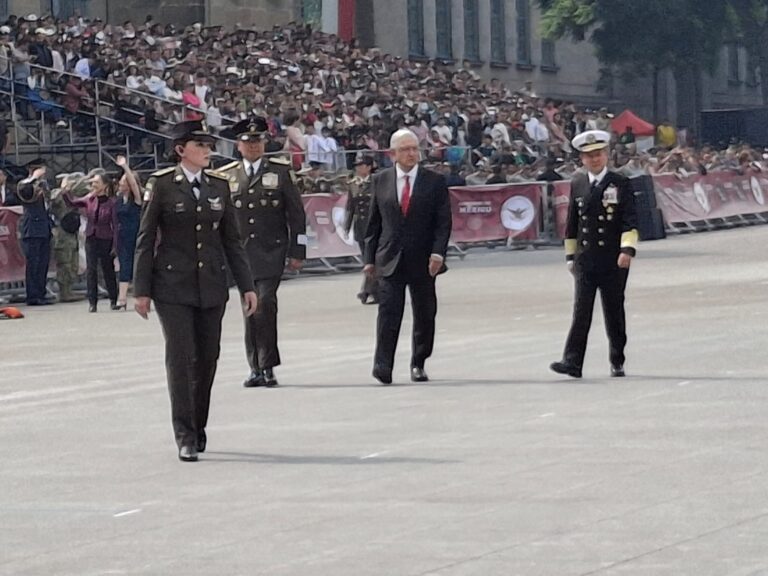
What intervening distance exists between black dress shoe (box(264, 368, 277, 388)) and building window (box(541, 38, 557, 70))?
199ft

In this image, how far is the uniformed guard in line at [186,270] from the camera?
11.0m

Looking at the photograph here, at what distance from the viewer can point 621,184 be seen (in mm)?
14602

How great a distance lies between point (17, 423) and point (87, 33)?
2488 centimetres

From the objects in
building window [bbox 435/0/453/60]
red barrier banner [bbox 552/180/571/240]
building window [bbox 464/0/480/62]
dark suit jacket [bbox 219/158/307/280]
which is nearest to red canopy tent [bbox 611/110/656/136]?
building window [bbox 435/0/453/60]

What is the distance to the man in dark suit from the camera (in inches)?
574

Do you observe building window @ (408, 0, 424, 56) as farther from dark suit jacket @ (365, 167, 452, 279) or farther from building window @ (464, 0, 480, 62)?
dark suit jacket @ (365, 167, 452, 279)

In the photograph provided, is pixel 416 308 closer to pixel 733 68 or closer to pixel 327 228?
pixel 327 228

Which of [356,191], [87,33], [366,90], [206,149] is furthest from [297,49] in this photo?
[206,149]

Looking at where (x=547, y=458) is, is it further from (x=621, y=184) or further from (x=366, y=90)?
(x=366, y=90)

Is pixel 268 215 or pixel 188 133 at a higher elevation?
pixel 188 133

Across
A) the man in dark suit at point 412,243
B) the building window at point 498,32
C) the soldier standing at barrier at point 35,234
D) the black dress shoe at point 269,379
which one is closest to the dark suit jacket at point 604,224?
the man in dark suit at point 412,243

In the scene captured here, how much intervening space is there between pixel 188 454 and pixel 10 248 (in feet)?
51.0

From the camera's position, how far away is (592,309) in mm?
14445

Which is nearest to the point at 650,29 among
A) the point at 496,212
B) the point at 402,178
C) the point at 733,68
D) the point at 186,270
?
the point at 733,68
